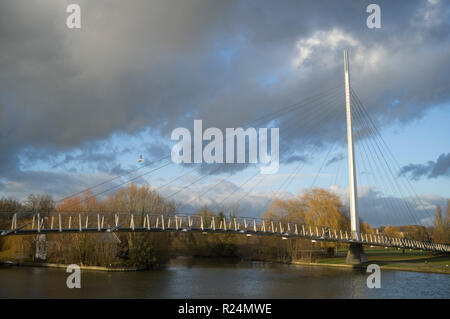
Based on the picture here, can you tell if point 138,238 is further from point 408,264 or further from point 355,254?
point 408,264

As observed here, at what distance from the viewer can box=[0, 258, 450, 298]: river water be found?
84.7 feet

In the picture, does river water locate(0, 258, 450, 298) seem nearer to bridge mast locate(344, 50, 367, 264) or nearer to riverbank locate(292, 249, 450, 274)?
riverbank locate(292, 249, 450, 274)

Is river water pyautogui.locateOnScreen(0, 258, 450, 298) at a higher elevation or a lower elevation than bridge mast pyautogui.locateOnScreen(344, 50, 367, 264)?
lower

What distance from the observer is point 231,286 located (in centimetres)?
2959

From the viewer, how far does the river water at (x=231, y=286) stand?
25812 millimetres

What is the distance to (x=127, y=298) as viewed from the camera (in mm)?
24859

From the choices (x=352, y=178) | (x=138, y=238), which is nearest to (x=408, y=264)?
(x=352, y=178)

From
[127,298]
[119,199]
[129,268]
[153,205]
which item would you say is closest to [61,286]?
[127,298]

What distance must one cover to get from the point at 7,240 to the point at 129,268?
1808cm

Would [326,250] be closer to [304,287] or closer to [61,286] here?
[304,287]

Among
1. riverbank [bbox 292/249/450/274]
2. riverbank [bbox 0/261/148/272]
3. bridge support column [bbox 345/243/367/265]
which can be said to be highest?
bridge support column [bbox 345/243/367/265]

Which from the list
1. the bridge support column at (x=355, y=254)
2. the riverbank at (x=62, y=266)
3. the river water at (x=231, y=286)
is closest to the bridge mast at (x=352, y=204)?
the bridge support column at (x=355, y=254)

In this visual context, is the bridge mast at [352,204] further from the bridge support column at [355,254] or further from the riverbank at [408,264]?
the riverbank at [408,264]

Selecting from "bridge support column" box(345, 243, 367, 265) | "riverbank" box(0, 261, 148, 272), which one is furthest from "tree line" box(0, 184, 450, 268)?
"bridge support column" box(345, 243, 367, 265)
